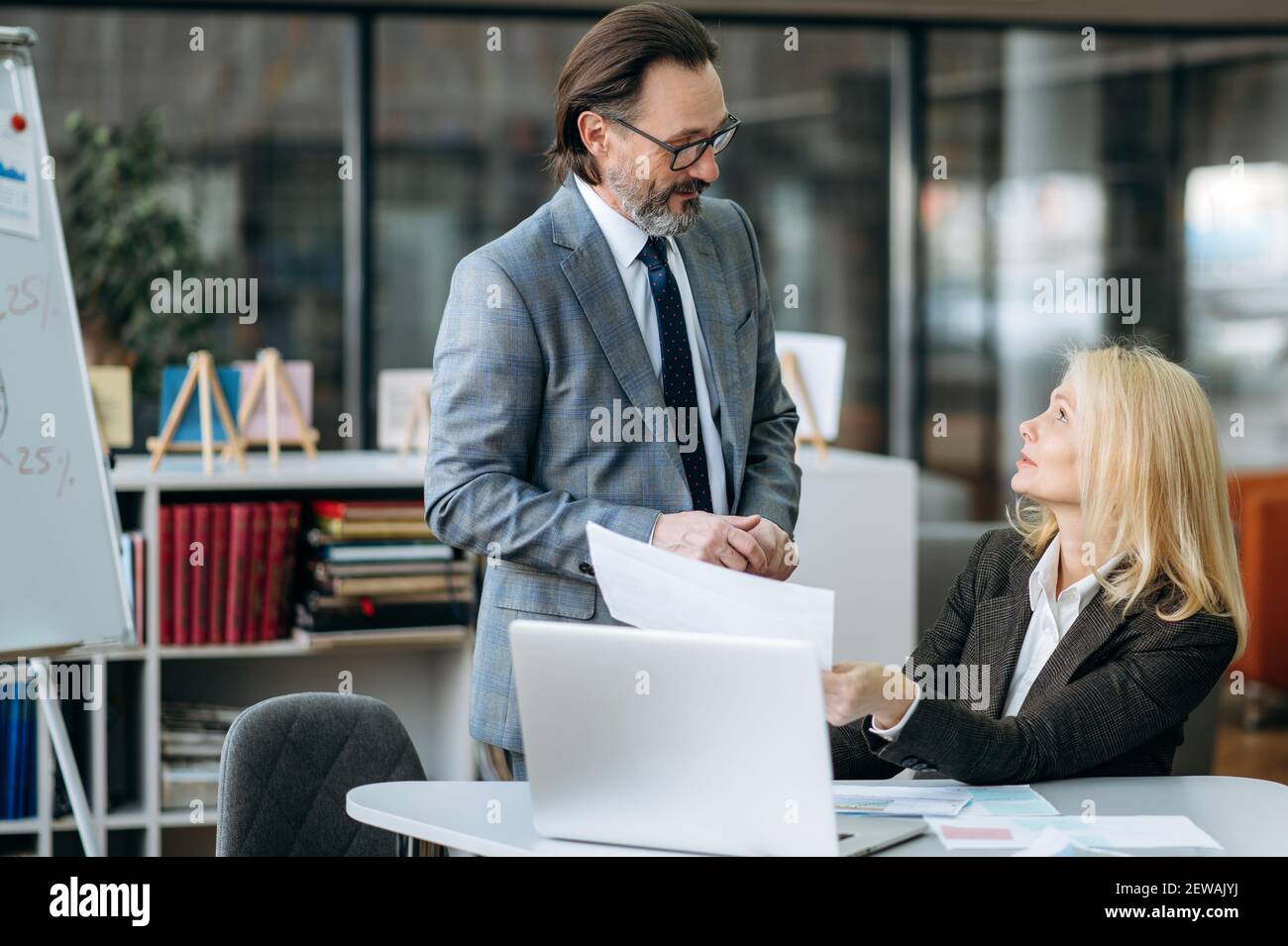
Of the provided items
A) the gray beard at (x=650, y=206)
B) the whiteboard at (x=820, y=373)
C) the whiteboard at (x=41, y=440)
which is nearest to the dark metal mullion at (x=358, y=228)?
the whiteboard at (x=820, y=373)

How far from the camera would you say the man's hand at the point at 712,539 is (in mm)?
1992

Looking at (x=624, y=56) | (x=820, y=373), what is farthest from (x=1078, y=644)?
(x=820, y=373)

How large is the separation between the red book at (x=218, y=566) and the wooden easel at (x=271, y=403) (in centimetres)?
17

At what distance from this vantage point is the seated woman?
192cm

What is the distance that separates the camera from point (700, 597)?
156cm

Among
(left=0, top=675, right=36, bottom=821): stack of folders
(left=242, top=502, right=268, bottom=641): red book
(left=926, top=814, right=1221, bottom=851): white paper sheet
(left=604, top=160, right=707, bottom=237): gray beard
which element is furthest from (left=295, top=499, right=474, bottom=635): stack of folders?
(left=926, top=814, right=1221, bottom=851): white paper sheet

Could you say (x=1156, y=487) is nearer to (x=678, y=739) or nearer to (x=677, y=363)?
(x=677, y=363)

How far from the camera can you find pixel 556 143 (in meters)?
2.29

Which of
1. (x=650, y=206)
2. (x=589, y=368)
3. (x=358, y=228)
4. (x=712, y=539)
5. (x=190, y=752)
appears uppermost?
(x=358, y=228)

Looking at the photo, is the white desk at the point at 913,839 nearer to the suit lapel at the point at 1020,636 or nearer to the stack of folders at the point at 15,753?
the suit lapel at the point at 1020,636

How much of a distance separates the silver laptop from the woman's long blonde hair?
2.24ft

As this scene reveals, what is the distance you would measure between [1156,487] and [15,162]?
5.75ft

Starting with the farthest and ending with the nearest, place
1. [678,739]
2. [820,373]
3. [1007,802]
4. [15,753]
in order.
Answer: [820,373] < [15,753] < [1007,802] < [678,739]

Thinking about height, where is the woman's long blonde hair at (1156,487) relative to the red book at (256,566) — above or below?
above
